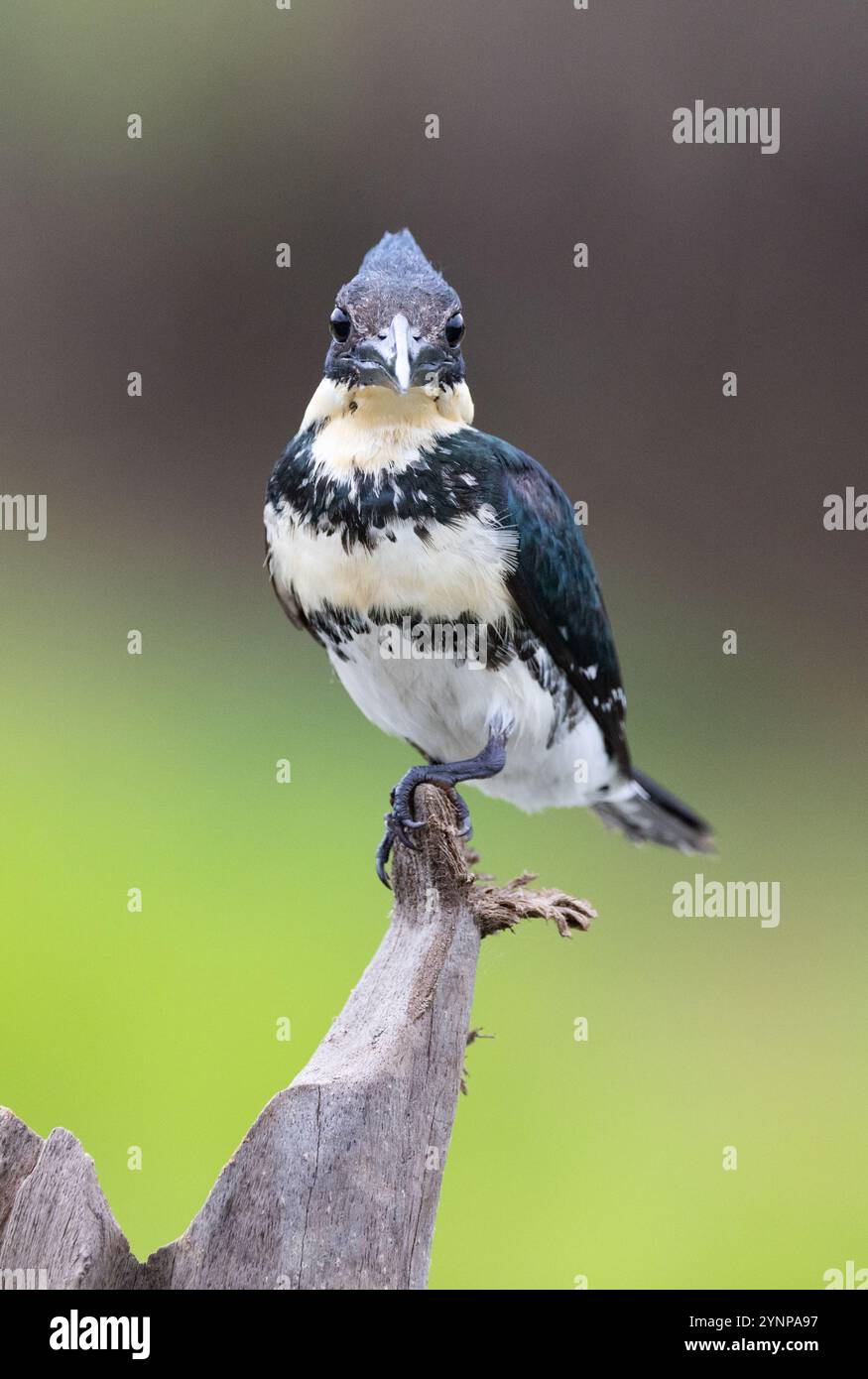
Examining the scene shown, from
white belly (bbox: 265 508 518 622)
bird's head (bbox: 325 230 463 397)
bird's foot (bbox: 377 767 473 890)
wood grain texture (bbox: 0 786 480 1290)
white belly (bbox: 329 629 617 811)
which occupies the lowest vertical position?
wood grain texture (bbox: 0 786 480 1290)

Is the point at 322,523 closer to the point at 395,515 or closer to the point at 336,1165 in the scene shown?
the point at 395,515

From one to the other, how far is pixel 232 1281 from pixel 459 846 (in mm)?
581

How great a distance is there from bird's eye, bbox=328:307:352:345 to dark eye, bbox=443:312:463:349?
128 millimetres

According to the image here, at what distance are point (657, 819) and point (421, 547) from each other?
0.97 meters

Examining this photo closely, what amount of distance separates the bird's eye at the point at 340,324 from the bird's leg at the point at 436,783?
0.57m

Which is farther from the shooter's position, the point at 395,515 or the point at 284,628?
the point at 284,628

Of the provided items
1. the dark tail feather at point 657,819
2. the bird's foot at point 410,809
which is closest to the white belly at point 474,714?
the bird's foot at point 410,809

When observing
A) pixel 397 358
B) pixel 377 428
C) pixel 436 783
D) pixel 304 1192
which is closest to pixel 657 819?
pixel 436 783

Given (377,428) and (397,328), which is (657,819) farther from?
(397,328)

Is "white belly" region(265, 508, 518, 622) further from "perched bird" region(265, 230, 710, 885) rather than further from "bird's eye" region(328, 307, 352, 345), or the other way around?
"bird's eye" region(328, 307, 352, 345)

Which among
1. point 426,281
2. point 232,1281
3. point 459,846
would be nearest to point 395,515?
point 426,281

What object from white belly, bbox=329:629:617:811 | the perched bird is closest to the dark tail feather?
white belly, bbox=329:629:617:811

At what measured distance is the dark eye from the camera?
6.93 ft

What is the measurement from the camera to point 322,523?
2.18 metres
